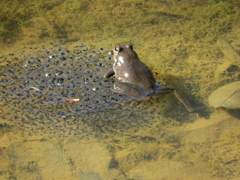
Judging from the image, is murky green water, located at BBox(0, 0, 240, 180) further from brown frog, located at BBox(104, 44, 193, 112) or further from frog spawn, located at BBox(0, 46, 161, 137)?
brown frog, located at BBox(104, 44, 193, 112)

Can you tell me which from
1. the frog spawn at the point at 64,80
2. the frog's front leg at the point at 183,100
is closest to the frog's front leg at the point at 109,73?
Answer: the frog spawn at the point at 64,80

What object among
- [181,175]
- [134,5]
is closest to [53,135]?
[181,175]

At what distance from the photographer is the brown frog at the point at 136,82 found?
13.4 feet

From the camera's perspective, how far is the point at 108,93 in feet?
14.2

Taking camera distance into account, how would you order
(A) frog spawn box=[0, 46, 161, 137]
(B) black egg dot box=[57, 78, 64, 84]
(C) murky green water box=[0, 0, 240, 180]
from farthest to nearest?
1. (B) black egg dot box=[57, 78, 64, 84]
2. (A) frog spawn box=[0, 46, 161, 137]
3. (C) murky green water box=[0, 0, 240, 180]

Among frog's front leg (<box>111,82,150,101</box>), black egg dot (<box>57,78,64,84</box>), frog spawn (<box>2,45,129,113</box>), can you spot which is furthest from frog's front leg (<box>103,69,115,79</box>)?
black egg dot (<box>57,78,64,84</box>)

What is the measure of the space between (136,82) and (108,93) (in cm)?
48

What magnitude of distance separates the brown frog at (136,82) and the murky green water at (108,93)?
7.5 inches

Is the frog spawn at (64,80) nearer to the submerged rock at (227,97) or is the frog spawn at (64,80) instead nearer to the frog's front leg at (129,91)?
the frog's front leg at (129,91)

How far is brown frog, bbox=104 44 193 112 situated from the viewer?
4.09 m

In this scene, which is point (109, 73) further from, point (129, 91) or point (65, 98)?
point (65, 98)

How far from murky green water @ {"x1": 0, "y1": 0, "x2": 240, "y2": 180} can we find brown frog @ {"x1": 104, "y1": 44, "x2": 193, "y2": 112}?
189mm

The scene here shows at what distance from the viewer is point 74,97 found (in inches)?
167

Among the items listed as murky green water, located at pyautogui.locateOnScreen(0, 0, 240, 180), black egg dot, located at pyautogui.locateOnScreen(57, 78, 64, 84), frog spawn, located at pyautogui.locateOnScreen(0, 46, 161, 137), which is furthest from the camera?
black egg dot, located at pyautogui.locateOnScreen(57, 78, 64, 84)
